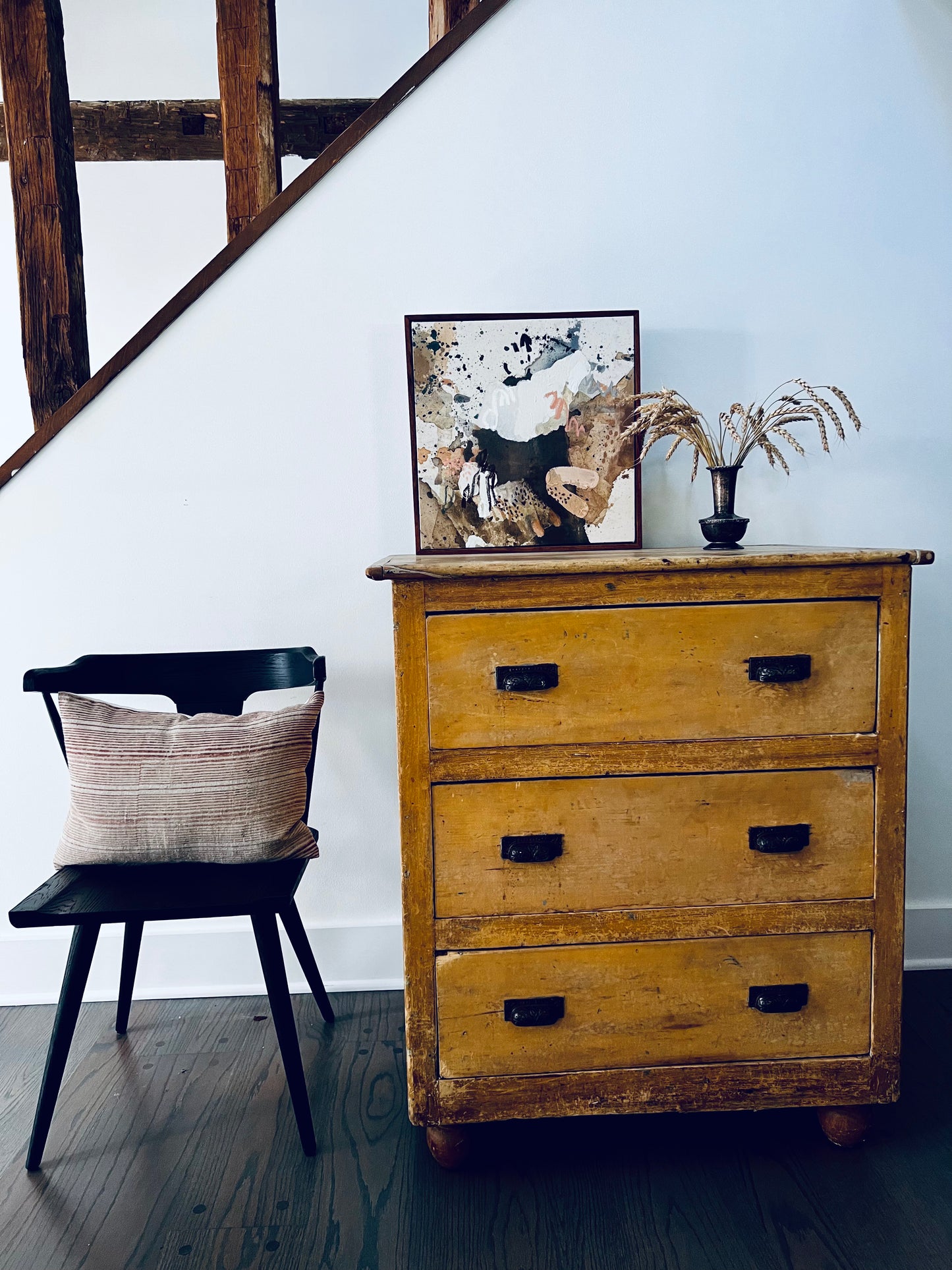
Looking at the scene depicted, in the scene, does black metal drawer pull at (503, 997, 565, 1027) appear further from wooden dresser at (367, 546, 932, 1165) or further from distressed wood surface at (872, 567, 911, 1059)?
distressed wood surface at (872, 567, 911, 1059)

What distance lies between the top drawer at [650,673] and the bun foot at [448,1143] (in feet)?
2.01

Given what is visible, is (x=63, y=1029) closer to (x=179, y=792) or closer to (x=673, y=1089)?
(x=179, y=792)

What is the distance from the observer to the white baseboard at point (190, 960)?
1.84 meters

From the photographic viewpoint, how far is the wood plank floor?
3.77 feet

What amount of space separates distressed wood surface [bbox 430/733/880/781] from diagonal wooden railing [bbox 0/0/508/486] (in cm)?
114

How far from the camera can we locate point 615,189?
174cm

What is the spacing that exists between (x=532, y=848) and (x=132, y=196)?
3932mm

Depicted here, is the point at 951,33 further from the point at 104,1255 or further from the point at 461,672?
the point at 104,1255

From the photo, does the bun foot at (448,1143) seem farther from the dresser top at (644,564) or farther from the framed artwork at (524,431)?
the framed artwork at (524,431)

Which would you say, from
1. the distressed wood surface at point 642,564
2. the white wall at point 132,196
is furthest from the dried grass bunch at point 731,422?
the white wall at point 132,196

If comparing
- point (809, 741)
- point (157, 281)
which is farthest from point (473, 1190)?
point (157, 281)

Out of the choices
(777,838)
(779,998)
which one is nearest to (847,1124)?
(779,998)

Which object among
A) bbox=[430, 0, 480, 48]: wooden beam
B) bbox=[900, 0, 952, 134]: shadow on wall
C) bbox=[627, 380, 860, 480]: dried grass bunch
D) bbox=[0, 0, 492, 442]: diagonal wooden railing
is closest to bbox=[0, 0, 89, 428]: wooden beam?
bbox=[0, 0, 492, 442]: diagonal wooden railing

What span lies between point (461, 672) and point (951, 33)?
1.75 meters
